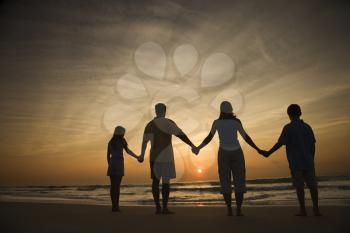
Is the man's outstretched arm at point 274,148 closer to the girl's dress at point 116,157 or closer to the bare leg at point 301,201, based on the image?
the bare leg at point 301,201

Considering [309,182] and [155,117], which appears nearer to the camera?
[309,182]

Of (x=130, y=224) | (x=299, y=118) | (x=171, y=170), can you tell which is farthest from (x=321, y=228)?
(x=171, y=170)

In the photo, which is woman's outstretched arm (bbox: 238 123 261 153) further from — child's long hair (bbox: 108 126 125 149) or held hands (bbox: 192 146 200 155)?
child's long hair (bbox: 108 126 125 149)

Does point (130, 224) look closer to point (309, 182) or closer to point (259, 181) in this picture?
point (309, 182)

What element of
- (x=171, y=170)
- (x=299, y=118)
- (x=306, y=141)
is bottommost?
(x=171, y=170)

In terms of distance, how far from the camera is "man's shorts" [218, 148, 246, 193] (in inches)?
251

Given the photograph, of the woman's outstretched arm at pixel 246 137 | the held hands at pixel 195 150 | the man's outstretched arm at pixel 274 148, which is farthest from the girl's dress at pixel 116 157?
the man's outstretched arm at pixel 274 148

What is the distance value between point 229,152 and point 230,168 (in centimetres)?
36

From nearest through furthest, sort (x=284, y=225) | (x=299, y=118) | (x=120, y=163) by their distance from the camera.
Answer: (x=284, y=225) → (x=299, y=118) → (x=120, y=163)

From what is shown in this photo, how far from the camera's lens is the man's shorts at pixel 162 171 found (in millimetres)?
6949

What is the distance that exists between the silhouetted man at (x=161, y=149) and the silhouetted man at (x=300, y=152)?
2.37m

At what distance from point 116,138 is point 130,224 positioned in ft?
12.0

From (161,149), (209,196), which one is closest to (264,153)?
(161,149)

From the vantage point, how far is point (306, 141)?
611 cm
